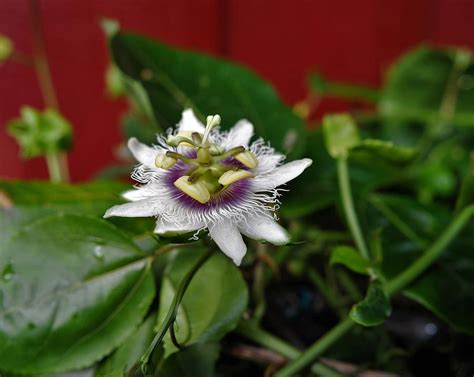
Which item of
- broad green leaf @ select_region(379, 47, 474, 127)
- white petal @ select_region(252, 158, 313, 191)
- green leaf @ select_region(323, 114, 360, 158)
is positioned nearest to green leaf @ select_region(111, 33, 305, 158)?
green leaf @ select_region(323, 114, 360, 158)

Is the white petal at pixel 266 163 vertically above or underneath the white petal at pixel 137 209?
above

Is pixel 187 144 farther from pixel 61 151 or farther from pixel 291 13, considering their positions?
pixel 291 13

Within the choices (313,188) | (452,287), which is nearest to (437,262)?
(452,287)

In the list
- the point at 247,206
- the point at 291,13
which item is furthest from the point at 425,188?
the point at 291,13

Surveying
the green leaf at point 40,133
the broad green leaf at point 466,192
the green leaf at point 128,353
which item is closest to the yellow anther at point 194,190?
the green leaf at point 128,353

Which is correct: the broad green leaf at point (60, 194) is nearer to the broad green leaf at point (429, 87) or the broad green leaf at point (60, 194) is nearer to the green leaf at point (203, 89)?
the green leaf at point (203, 89)

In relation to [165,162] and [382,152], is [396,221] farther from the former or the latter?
[165,162]
